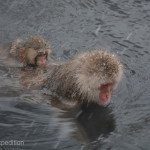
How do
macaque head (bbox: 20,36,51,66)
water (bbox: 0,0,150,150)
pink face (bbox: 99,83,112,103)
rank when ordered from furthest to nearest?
macaque head (bbox: 20,36,51,66) → pink face (bbox: 99,83,112,103) → water (bbox: 0,0,150,150)

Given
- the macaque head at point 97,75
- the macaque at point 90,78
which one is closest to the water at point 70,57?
the macaque at point 90,78

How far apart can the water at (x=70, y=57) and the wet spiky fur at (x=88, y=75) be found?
0.37 m

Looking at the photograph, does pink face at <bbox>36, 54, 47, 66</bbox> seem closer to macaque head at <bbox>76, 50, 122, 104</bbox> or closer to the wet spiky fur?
the wet spiky fur

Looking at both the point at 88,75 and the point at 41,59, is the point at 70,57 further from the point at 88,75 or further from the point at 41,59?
the point at 88,75

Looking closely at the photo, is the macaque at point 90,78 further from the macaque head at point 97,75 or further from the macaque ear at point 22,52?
the macaque ear at point 22,52

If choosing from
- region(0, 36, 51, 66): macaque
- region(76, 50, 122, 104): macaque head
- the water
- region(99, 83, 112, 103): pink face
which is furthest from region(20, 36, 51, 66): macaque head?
region(99, 83, 112, 103): pink face

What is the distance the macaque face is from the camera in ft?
20.6

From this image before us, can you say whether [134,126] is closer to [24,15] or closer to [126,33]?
[126,33]

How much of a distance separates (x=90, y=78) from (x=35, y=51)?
236 cm

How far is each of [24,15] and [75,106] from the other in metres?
4.33

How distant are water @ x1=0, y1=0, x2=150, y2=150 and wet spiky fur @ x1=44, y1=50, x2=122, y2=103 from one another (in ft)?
1.23

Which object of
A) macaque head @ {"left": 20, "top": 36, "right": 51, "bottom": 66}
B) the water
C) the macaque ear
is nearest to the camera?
the water

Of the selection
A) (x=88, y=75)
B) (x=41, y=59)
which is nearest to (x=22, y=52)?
(x=41, y=59)

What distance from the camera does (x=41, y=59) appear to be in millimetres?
6344
